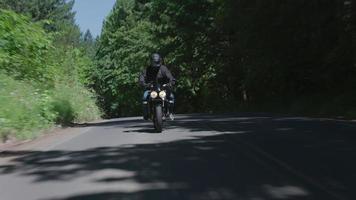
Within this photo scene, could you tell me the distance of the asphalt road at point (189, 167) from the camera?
26.0 ft

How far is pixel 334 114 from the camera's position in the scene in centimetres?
2436

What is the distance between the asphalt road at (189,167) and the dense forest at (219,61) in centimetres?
423

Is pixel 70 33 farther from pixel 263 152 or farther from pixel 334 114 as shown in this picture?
pixel 263 152

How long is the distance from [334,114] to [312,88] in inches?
316

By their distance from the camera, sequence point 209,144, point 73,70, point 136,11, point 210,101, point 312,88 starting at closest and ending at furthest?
point 209,144, point 312,88, point 73,70, point 210,101, point 136,11

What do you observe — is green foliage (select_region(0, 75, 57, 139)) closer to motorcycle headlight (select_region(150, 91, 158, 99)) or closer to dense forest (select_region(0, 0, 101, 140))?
dense forest (select_region(0, 0, 101, 140))

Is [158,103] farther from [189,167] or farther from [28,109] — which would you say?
[189,167]

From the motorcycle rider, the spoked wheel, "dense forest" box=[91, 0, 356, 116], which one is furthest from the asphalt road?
"dense forest" box=[91, 0, 356, 116]

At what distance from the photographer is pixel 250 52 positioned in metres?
33.9

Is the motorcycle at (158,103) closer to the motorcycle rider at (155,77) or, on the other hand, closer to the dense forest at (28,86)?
the motorcycle rider at (155,77)

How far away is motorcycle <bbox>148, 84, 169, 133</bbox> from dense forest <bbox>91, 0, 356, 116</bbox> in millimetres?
8508

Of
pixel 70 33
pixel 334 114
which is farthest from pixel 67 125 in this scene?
pixel 70 33

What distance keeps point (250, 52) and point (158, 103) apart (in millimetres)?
18313

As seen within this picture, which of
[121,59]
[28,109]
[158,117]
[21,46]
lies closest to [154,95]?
[158,117]
